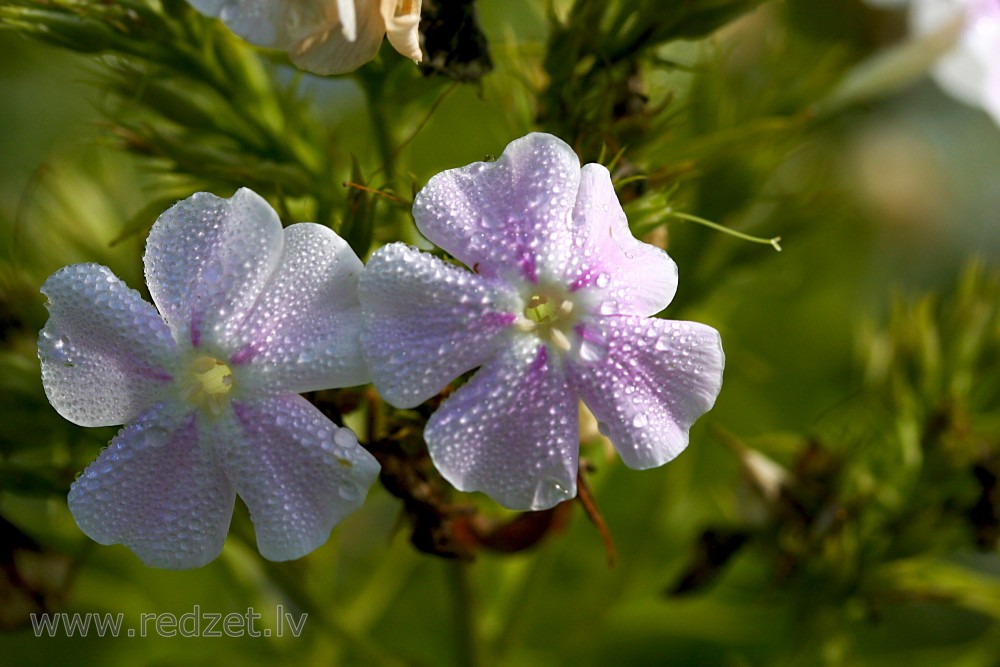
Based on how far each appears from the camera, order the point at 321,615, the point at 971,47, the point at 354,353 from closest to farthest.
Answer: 1. the point at 354,353
2. the point at 321,615
3. the point at 971,47

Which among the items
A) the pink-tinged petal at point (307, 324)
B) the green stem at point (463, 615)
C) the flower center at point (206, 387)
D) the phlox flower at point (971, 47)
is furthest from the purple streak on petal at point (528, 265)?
the phlox flower at point (971, 47)

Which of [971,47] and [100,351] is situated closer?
[100,351]

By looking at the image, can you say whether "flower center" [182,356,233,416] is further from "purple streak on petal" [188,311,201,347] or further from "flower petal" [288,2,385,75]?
"flower petal" [288,2,385,75]

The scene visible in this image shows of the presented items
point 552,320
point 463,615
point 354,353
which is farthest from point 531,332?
point 463,615

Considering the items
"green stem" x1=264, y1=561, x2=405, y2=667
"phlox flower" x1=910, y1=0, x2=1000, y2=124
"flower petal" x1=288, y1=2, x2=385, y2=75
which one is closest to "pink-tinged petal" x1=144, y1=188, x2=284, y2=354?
"flower petal" x1=288, y1=2, x2=385, y2=75

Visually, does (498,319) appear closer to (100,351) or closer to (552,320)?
(552,320)

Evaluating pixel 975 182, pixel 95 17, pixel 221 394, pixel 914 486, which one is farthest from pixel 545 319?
pixel 975 182

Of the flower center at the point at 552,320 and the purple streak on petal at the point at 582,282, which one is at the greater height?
the purple streak on petal at the point at 582,282

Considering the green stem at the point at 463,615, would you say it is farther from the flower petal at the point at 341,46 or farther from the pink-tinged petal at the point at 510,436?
the flower petal at the point at 341,46
